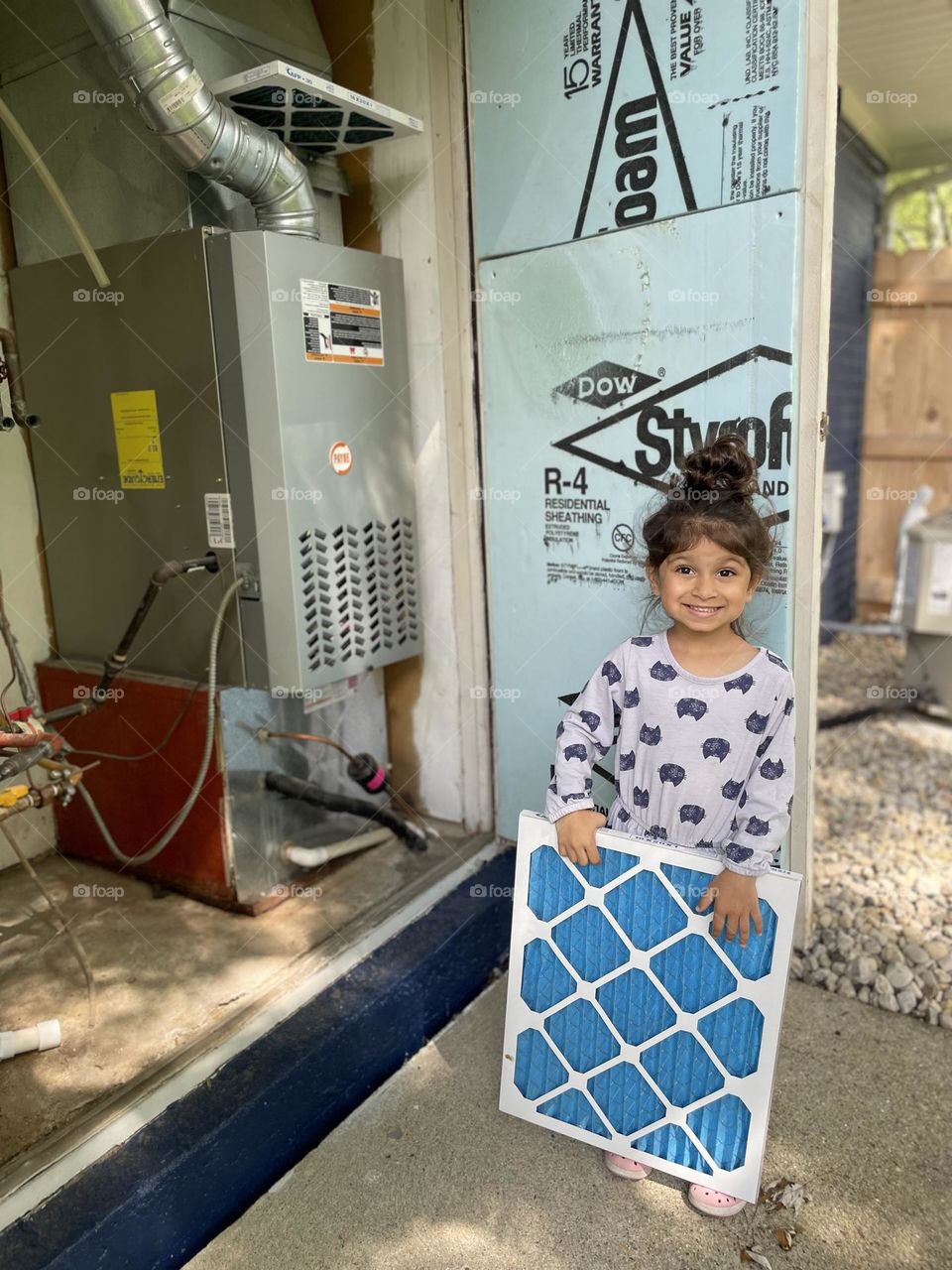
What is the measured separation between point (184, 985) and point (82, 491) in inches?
54.9

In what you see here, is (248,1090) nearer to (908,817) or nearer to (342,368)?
(342,368)

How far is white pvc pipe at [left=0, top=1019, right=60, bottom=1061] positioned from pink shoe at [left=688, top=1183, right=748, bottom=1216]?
4.56 feet

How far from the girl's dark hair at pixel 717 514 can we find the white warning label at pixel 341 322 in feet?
3.31

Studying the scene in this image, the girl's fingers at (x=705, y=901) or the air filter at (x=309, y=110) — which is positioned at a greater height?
the air filter at (x=309, y=110)

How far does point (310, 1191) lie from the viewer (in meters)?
1.82

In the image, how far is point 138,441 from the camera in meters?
2.40

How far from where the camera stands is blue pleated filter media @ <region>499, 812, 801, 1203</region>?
1.69 metres

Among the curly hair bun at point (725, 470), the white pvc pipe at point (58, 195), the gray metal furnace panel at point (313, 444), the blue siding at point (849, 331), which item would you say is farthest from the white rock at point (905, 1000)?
the blue siding at point (849, 331)

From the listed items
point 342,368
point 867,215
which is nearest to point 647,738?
point 342,368

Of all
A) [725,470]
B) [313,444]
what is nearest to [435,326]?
[313,444]

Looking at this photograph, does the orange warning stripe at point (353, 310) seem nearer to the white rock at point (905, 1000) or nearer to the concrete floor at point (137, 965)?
the concrete floor at point (137, 965)

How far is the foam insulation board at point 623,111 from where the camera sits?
6.47 ft

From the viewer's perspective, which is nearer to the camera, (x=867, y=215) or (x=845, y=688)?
(x=845, y=688)

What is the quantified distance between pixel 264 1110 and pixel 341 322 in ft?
6.14
